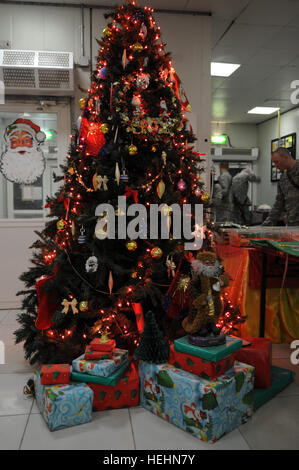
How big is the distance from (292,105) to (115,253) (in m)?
6.62

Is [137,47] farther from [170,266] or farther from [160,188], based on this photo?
[170,266]

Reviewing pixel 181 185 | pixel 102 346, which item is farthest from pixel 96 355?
pixel 181 185

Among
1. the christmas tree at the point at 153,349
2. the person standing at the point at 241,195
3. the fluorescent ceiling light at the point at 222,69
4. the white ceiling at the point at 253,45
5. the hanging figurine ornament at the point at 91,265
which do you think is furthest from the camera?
the person standing at the point at 241,195

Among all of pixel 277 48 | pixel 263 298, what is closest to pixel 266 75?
pixel 277 48

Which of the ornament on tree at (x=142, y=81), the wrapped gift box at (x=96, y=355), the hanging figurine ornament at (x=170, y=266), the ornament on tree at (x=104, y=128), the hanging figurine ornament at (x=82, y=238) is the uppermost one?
the ornament on tree at (x=142, y=81)

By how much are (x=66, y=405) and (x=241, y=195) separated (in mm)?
4212

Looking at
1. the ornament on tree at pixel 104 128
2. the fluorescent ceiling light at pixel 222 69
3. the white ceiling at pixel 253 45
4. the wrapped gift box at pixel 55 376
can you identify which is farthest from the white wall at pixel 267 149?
the wrapped gift box at pixel 55 376

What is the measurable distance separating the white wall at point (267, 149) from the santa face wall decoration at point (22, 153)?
5822 mm

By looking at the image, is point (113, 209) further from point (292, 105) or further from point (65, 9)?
point (292, 105)

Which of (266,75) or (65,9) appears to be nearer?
(65,9)

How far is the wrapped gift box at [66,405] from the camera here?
1.60 metres

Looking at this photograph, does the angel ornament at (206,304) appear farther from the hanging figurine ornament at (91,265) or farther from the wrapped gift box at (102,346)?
the hanging figurine ornament at (91,265)

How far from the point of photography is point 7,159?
364 centimetres
